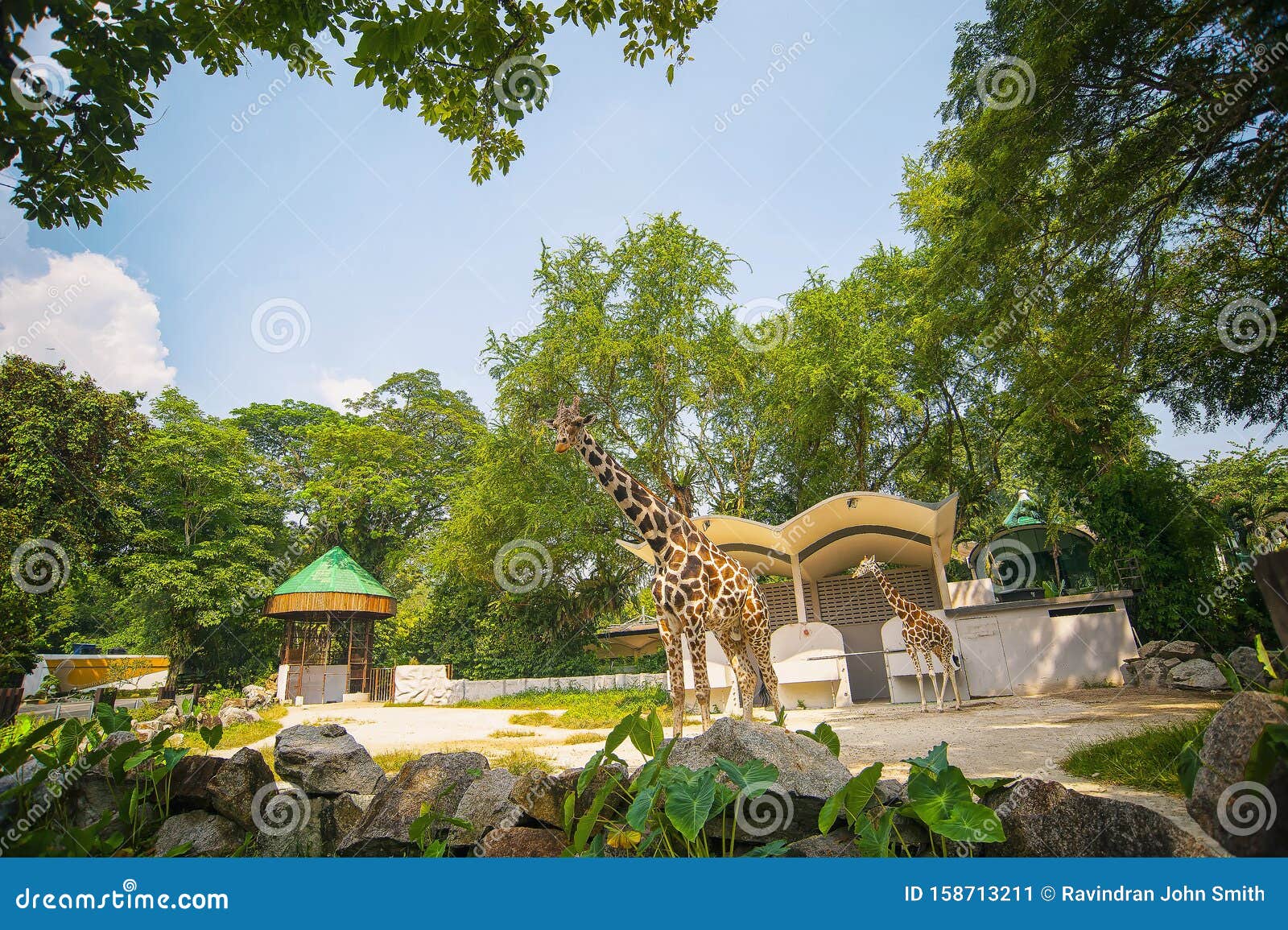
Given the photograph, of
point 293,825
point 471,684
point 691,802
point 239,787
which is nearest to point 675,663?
point 293,825

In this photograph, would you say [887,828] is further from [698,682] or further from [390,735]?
[390,735]

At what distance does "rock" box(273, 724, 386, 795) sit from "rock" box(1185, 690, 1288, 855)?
3422 millimetres

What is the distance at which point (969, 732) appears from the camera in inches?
267

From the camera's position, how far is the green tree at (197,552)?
790 inches

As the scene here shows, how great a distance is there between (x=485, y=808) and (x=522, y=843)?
43 cm

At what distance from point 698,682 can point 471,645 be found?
742 inches

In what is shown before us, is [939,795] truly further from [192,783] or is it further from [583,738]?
[583,738]

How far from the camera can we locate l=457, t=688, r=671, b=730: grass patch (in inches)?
417

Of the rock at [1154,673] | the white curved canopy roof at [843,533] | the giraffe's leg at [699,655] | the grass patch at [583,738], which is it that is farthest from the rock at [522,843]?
the rock at [1154,673]

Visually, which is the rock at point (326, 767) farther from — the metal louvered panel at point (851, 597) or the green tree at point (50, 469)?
the metal louvered panel at point (851, 597)

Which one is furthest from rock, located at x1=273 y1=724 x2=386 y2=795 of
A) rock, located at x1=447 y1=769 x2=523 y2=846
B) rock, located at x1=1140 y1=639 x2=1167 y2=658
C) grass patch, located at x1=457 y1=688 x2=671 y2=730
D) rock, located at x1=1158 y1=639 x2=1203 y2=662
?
rock, located at x1=1140 y1=639 x2=1167 y2=658

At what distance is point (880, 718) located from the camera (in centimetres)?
916

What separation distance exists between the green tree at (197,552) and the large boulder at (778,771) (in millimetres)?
20906

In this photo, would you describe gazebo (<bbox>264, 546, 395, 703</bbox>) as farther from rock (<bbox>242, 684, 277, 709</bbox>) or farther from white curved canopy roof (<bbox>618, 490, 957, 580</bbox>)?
white curved canopy roof (<bbox>618, 490, 957, 580</bbox>)
